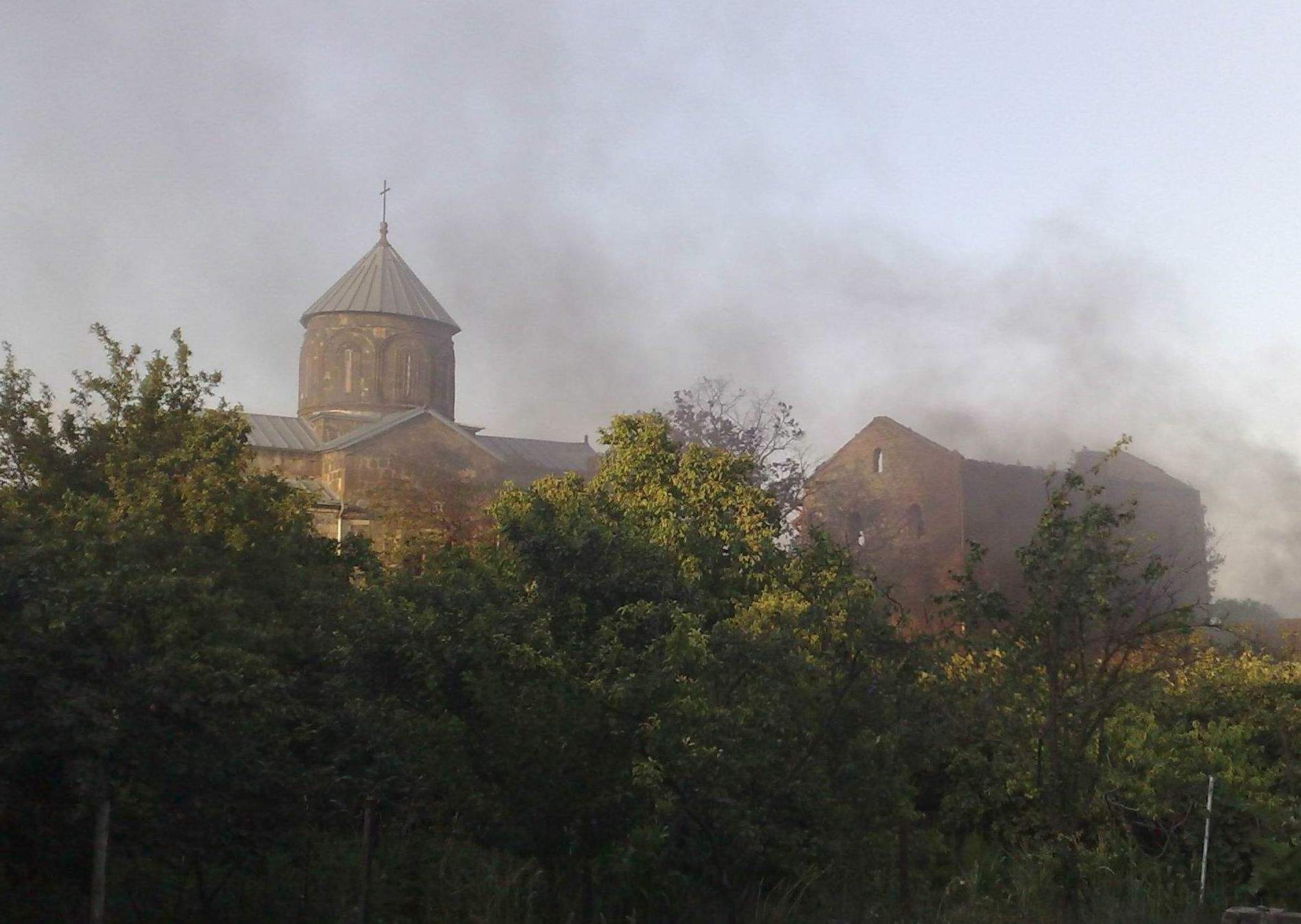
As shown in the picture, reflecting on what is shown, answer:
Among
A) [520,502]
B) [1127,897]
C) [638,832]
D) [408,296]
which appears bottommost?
[1127,897]

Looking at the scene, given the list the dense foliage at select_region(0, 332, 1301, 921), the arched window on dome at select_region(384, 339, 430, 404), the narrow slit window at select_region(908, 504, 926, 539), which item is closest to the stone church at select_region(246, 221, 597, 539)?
the arched window on dome at select_region(384, 339, 430, 404)

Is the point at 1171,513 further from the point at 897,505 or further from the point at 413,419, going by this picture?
the point at 413,419

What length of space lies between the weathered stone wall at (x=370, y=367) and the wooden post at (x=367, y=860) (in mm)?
41353

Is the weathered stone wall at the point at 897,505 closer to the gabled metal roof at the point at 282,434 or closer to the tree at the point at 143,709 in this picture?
the gabled metal roof at the point at 282,434

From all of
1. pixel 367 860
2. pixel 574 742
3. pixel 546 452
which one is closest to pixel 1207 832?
pixel 574 742

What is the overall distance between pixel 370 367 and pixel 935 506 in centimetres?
2125

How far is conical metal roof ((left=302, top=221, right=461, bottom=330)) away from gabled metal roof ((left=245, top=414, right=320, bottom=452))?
4.55m

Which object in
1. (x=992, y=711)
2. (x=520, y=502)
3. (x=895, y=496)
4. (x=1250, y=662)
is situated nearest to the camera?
(x=992, y=711)

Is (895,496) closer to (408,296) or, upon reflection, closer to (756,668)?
(408,296)

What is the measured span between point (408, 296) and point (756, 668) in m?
45.6

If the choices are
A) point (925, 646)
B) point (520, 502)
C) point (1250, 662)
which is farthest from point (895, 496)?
point (925, 646)

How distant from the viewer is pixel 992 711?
35.9 feet

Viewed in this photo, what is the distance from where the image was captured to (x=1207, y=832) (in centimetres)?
1327

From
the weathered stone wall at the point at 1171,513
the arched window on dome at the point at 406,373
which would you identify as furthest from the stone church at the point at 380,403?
the weathered stone wall at the point at 1171,513
